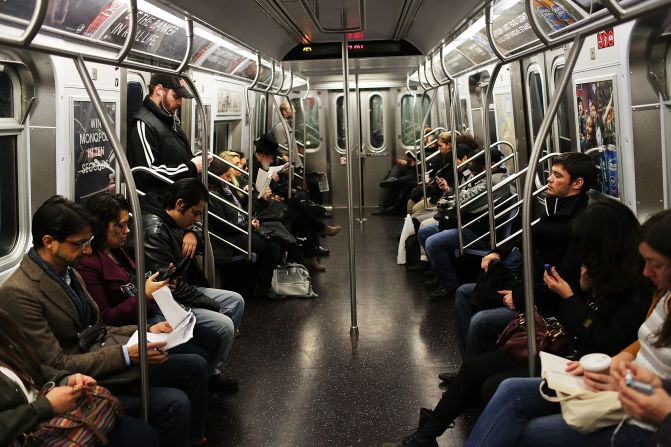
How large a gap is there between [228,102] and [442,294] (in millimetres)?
3721

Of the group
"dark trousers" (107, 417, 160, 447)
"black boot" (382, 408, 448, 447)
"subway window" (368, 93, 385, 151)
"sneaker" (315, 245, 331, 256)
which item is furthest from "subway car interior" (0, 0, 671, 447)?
"subway window" (368, 93, 385, 151)

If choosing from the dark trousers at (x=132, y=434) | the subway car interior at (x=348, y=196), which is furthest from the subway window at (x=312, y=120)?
the dark trousers at (x=132, y=434)

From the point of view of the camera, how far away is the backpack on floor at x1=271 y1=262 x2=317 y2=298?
7.02m

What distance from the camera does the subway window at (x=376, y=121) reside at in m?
14.5

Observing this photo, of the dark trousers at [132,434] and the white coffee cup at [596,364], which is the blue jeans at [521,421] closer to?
the white coffee cup at [596,364]

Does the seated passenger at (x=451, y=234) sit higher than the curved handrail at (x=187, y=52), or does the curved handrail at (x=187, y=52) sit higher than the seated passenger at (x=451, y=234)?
the curved handrail at (x=187, y=52)

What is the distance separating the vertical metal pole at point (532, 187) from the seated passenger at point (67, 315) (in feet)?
4.86

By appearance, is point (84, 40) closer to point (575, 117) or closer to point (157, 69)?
point (157, 69)

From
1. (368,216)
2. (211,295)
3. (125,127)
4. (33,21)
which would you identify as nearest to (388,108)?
(368,216)

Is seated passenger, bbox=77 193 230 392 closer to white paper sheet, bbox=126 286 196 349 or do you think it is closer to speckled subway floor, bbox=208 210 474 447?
white paper sheet, bbox=126 286 196 349

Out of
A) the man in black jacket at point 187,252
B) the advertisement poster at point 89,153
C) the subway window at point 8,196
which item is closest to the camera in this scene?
the subway window at point 8,196

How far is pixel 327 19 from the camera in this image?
6.07 m

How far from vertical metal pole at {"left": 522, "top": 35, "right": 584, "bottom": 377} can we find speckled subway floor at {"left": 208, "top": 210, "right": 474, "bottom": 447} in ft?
3.48

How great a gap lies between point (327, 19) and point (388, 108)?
28.0 ft
